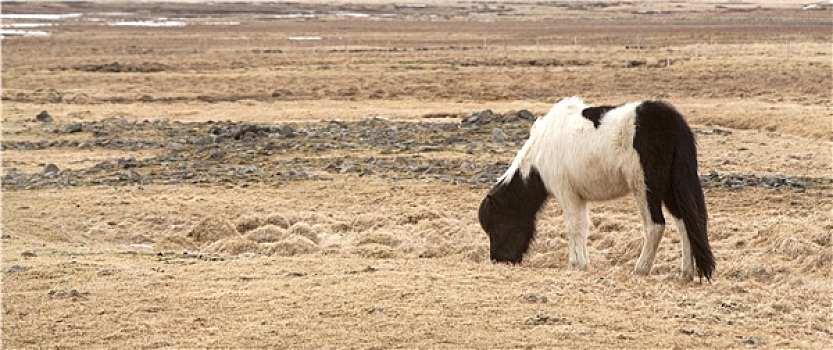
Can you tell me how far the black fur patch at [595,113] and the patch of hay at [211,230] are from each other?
5578 millimetres

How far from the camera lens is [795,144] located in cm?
2012

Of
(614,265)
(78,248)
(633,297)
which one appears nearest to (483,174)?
(614,265)

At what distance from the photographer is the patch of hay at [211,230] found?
14.3m

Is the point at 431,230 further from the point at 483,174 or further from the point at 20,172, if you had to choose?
the point at 20,172

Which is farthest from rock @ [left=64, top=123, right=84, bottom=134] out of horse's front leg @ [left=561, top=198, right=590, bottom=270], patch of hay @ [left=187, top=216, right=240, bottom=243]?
horse's front leg @ [left=561, top=198, right=590, bottom=270]

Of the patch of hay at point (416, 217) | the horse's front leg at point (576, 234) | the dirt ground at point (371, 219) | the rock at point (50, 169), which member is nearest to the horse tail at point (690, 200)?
the dirt ground at point (371, 219)

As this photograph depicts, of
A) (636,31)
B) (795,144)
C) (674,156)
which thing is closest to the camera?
(674,156)

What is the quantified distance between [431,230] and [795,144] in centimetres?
919

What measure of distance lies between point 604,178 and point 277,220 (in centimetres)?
581

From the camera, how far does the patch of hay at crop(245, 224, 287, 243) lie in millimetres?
14109

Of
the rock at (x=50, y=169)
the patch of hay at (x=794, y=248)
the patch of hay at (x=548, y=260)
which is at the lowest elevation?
the rock at (x=50, y=169)

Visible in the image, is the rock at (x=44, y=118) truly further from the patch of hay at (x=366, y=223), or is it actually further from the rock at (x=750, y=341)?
the rock at (x=750, y=341)

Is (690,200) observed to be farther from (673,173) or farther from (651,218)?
(651,218)

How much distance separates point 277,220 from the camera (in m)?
15.1
